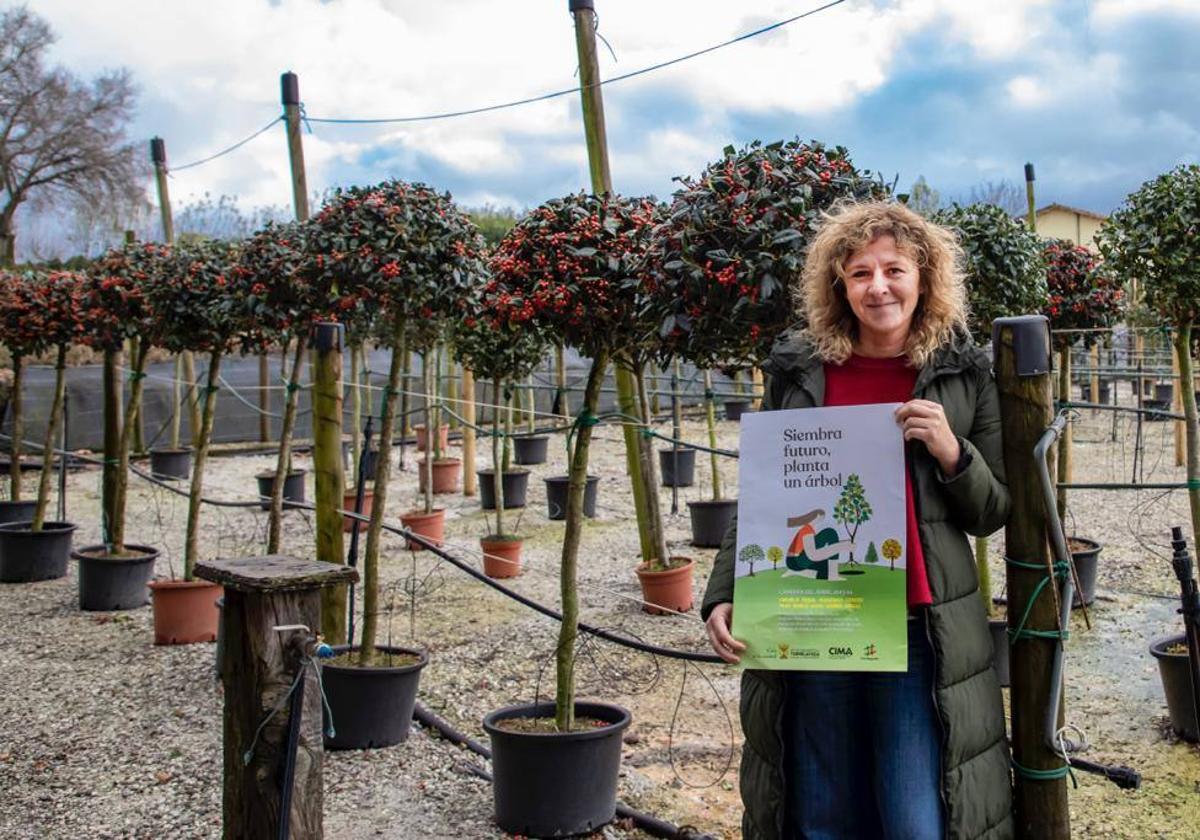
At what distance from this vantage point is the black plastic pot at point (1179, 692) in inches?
172

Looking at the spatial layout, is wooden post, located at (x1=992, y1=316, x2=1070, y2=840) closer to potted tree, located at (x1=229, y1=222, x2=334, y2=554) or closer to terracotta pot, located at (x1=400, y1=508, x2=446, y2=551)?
potted tree, located at (x1=229, y1=222, x2=334, y2=554)

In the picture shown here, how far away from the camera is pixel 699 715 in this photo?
194 inches

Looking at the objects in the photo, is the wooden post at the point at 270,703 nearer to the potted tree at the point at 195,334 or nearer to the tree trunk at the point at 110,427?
the potted tree at the point at 195,334

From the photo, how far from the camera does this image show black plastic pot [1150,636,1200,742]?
438 cm

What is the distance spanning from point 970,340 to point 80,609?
6.46m

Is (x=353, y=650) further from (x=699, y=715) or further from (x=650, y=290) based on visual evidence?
(x=650, y=290)

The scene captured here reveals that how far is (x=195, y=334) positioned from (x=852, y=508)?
5.48 m

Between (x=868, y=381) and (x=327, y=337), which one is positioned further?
(x=327, y=337)

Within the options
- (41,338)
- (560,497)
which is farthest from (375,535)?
(560,497)

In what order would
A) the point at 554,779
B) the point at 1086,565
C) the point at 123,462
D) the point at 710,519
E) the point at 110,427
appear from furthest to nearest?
the point at 710,519 < the point at 110,427 < the point at 123,462 < the point at 1086,565 < the point at 554,779

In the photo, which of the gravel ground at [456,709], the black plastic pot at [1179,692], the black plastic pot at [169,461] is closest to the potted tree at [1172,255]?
the black plastic pot at [1179,692]

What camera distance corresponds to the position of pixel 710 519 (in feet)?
28.5

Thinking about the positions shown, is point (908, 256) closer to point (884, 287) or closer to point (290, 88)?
point (884, 287)

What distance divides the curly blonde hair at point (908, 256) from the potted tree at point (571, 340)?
5.05 feet
